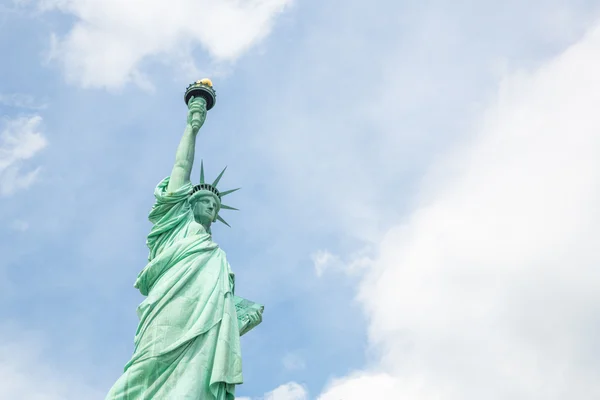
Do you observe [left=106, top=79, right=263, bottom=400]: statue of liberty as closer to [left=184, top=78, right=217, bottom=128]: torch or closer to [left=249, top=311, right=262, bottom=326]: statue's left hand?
[left=249, top=311, right=262, bottom=326]: statue's left hand

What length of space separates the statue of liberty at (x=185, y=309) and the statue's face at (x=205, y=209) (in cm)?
2

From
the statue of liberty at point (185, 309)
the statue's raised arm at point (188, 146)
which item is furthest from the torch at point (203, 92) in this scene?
the statue of liberty at point (185, 309)

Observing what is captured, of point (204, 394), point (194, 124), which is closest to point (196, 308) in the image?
point (204, 394)

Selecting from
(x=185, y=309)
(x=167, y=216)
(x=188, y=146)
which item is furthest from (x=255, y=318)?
(x=188, y=146)

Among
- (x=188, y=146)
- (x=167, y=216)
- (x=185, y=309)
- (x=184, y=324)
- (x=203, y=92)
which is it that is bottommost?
(x=184, y=324)

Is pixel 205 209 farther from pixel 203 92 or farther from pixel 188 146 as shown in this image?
pixel 203 92

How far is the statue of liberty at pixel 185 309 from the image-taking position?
13.1 metres

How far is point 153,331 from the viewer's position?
13.7 metres

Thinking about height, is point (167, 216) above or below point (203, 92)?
below

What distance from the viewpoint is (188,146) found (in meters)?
18.1

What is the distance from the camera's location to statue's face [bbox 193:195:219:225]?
54.7 feet

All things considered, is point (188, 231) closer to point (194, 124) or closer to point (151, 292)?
point (151, 292)

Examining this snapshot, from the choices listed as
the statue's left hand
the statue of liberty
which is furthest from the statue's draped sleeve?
the statue's left hand

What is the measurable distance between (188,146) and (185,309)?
5.07 metres
